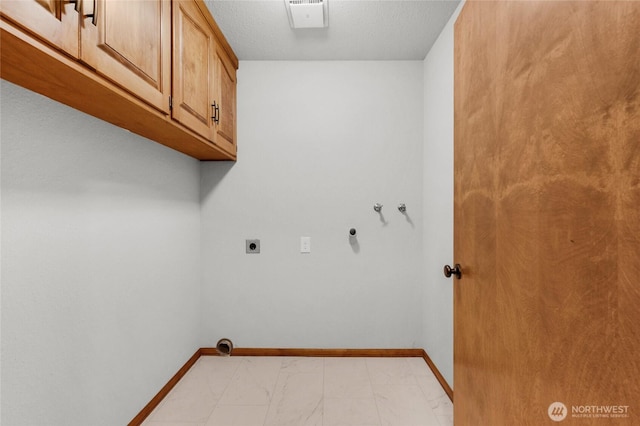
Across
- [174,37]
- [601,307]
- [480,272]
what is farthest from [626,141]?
[174,37]

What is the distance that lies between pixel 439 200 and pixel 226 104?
5.32 feet

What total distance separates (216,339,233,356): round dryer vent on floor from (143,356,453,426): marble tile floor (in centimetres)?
4

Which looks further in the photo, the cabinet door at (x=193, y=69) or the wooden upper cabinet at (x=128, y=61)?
the cabinet door at (x=193, y=69)

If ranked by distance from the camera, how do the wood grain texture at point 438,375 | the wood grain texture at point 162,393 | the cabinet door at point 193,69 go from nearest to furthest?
the cabinet door at point 193,69 < the wood grain texture at point 162,393 < the wood grain texture at point 438,375

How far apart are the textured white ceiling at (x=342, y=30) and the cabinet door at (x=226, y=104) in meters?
0.18

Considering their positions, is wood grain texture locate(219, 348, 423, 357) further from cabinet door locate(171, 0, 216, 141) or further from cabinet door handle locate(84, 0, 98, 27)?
cabinet door handle locate(84, 0, 98, 27)

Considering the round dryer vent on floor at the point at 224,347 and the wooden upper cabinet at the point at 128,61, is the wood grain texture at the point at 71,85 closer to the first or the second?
the wooden upper cabinet at the point at 128,61

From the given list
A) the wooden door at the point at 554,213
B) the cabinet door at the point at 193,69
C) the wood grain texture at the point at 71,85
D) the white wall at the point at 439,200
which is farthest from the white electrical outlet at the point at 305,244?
the wooden door at the point at 554,213

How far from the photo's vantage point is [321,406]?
164 cm

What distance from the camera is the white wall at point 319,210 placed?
220cm

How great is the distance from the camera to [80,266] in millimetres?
1172

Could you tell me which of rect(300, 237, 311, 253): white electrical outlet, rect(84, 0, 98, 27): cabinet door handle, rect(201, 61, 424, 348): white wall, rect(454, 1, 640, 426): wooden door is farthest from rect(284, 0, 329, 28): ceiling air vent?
rect(300, 237, 311, 253): white electrical outlet

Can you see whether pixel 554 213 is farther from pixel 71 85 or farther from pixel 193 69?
pixel 193 69

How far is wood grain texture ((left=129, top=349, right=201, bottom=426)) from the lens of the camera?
151 centimetres
